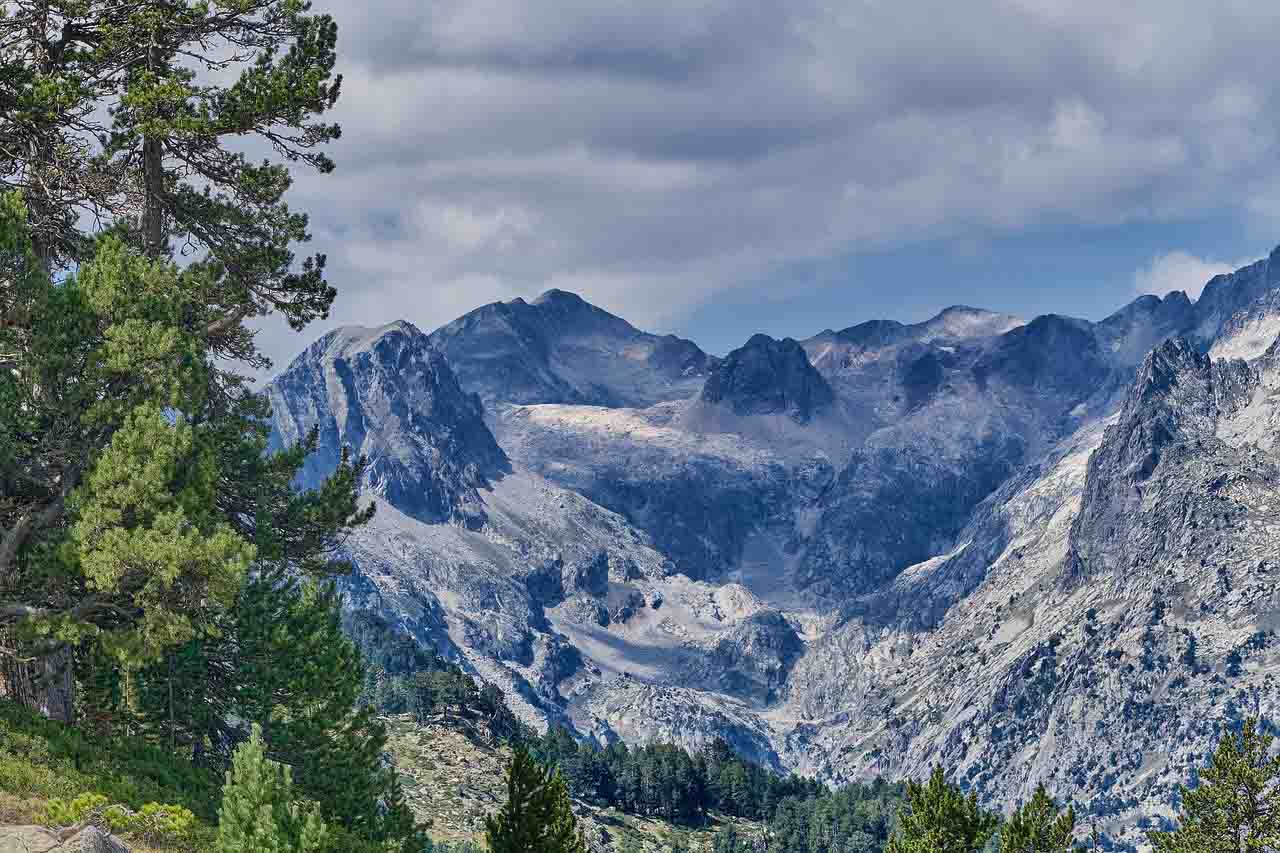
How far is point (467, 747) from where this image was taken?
170 m

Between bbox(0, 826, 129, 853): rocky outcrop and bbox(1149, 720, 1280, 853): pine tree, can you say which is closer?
bbox(0, 826, 129, 853): rocky outcrop

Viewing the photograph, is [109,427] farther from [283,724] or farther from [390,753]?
[390,753]

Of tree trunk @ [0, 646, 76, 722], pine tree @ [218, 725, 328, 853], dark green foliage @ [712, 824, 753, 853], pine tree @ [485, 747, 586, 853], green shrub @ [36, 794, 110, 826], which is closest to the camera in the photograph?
pine tree @ [218, 725, 328, 853]

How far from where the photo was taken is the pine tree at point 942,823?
5897cm

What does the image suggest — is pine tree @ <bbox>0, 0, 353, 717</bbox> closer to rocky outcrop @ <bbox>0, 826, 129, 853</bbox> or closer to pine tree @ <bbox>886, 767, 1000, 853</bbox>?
rocky outcrop @ <bbox>0, 826, 129, 853</bbox>

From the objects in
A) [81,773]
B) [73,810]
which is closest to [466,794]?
[81,773]

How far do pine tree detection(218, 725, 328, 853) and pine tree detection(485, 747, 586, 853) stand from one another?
15.5 m

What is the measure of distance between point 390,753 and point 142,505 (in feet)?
419

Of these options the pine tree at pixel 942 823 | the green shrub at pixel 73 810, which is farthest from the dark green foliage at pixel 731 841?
the green shrub at pixel 73 810

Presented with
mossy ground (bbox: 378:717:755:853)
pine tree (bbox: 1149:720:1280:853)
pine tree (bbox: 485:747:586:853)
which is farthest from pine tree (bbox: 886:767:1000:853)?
mossy ground (bbox: 378:717:755:853)

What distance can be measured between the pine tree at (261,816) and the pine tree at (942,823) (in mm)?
36247

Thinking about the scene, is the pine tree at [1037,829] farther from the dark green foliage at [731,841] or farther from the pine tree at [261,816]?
the dark green foliage at [731,841]

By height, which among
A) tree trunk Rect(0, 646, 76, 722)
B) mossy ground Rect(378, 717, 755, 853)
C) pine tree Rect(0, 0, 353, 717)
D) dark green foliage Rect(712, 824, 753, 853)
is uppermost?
pine tree Rect(0, 0, 353, 717)

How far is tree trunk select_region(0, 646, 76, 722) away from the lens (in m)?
43.8
